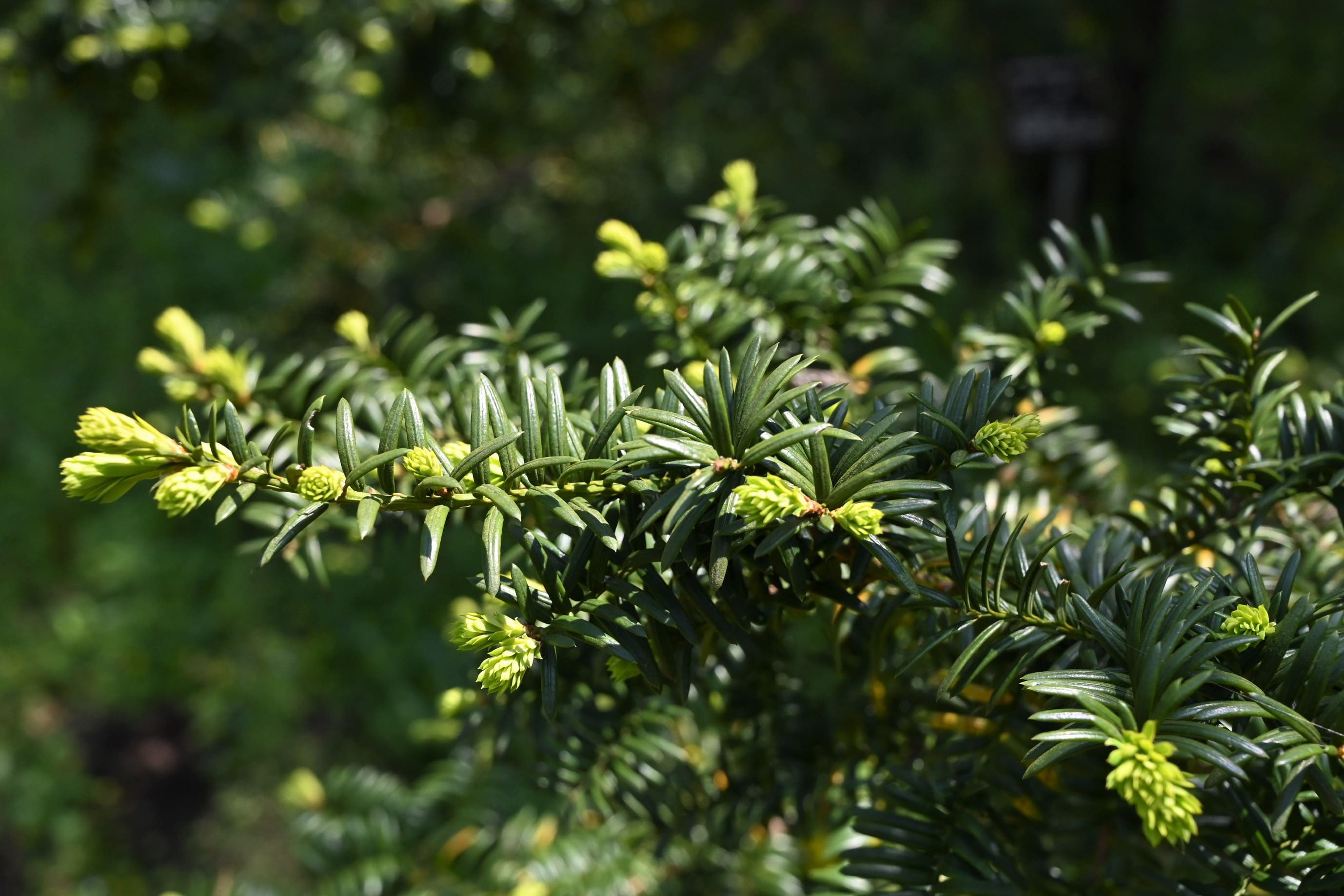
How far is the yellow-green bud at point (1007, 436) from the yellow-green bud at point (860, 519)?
0.08 meters

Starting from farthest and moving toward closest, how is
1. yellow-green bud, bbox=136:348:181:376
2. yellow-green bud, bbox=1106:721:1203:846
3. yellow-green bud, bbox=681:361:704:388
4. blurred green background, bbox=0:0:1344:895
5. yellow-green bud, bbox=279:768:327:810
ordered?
blurred green background, bbox=0:0:1344:895, yellow-green bud, bbox=279:768:327:810, yellow-green bud, bbox=136:348:181:376, yellow-green bud, bbox=681:361:704:388, yellow-green bud, bbox=1106:721:1203:846

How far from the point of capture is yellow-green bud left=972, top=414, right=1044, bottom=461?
475 mm

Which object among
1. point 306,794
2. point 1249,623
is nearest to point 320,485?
point 1249,623

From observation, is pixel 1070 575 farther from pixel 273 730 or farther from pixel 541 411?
pixel 273 730

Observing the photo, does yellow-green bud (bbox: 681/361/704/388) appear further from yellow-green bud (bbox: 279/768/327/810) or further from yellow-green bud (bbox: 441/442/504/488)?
yellow-green bud (bbox: 279/768/327/810)

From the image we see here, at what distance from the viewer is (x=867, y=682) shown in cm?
71

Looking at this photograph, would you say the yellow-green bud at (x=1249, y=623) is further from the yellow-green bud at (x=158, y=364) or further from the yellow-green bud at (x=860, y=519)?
the yellow-green bud at (x=158, y=364)

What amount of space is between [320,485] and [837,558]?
0.93 ft

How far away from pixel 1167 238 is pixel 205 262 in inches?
128

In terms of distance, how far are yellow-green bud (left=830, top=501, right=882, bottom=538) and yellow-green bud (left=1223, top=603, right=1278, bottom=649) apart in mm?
184

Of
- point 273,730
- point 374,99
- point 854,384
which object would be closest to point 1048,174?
point 374,99

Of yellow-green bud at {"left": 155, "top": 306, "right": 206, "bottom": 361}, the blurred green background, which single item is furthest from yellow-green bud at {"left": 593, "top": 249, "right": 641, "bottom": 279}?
the blurred green background

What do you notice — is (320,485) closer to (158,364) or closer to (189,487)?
(189,487)

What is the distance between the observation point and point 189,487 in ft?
1.44
